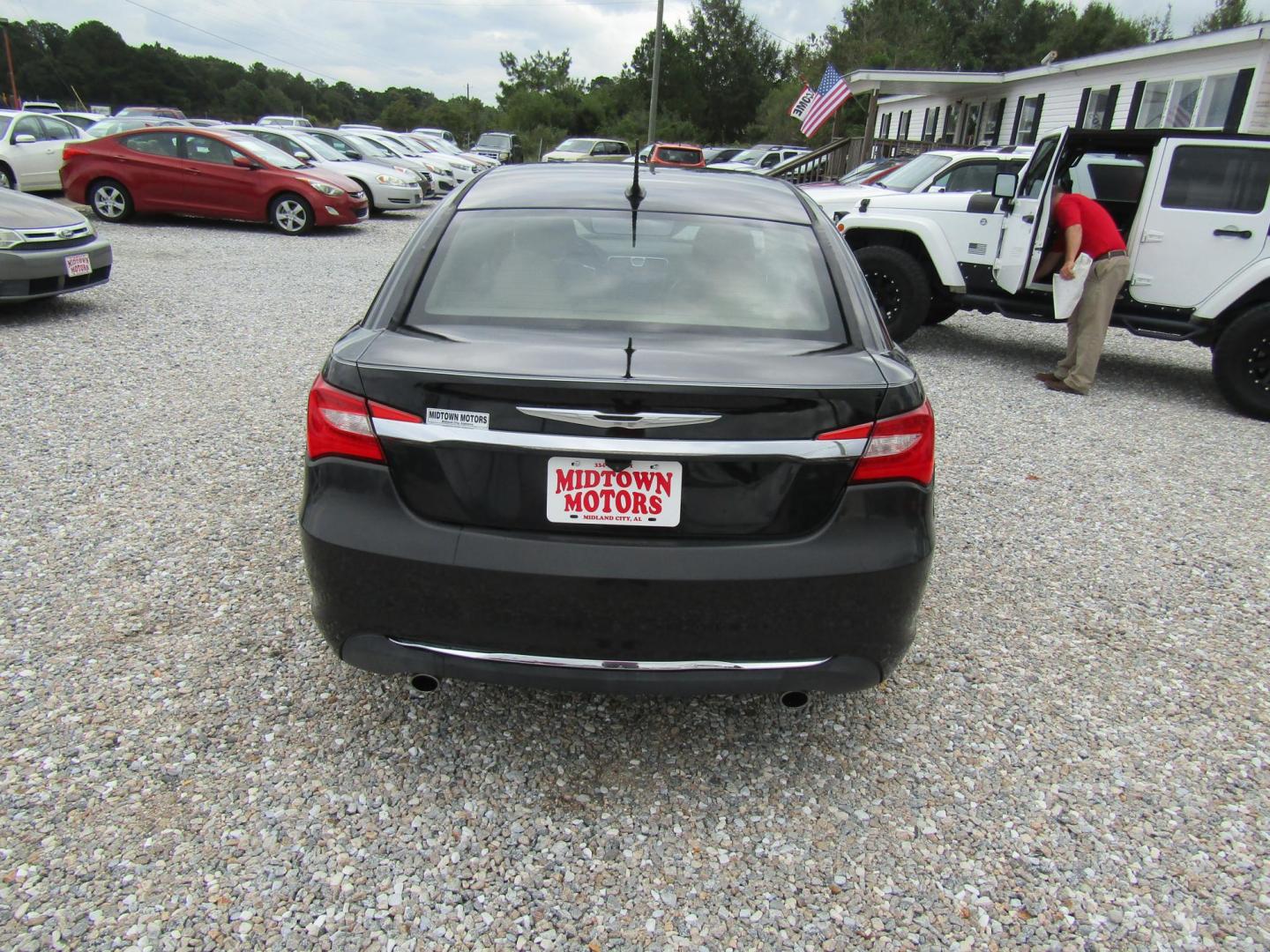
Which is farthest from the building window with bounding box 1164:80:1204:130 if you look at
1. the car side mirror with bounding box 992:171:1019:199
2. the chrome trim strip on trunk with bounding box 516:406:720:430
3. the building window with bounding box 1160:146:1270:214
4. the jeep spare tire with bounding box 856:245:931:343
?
the chrome trim strip on trunk with bounding box 516:406:720:430

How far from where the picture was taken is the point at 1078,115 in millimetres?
22141

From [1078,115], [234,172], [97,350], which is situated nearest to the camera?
[97,350]

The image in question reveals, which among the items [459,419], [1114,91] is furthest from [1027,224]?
[1114,91]

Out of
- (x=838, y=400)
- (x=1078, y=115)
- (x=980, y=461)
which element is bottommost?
(x=980, y=461)

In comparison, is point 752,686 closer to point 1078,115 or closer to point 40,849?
point 40,849

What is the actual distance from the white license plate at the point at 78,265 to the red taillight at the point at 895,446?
25.1ft

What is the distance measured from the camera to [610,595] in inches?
84.0

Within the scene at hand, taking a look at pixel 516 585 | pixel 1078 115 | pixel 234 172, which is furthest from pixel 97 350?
pixel 1078 115

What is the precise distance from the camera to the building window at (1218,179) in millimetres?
6723

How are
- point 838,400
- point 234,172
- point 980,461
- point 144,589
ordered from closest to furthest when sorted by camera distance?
point 838,400 → point 144,589 → point 980,461 → point 234,172

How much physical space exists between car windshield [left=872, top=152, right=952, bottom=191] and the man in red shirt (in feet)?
10.8

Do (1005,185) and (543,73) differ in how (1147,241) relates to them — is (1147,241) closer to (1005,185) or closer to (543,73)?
(1005,185)

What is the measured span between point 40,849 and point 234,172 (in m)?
13.7

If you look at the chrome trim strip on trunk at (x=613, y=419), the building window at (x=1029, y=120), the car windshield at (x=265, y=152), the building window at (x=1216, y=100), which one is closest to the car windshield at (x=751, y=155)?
the building window at (x=1029, y=120)
